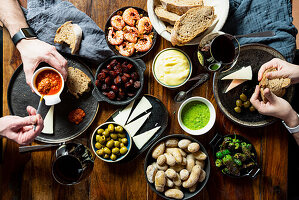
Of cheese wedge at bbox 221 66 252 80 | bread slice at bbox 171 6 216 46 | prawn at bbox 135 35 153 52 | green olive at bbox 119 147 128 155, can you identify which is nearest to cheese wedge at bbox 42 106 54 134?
green olive at bbox 119 147 128 155

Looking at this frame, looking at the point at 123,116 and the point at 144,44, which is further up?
the point at 144,44

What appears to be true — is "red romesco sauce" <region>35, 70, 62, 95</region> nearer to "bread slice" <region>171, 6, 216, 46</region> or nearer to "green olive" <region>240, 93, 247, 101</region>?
"bread slice" <region>171, 6, 216, 46</region>

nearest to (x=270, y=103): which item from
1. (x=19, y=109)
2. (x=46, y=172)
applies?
(x=46, y=172)

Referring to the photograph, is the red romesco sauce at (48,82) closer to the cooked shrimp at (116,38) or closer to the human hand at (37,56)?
the human hand at (37,56)

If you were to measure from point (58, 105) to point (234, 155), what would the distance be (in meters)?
1.23

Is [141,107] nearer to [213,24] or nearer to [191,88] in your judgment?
[191,88]

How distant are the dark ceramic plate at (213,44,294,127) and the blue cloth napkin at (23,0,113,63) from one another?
80 cm

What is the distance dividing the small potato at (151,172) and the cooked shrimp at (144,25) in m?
0.90

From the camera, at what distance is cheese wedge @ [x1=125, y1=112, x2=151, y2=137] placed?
5.03 ft

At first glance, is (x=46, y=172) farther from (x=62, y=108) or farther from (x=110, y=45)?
(x=110, y=45)

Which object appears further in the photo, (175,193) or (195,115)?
(195,115)

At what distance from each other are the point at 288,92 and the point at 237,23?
58cm

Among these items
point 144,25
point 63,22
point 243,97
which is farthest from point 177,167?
point 63,22

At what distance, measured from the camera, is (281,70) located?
4.63 feet
